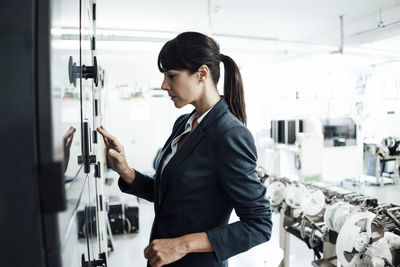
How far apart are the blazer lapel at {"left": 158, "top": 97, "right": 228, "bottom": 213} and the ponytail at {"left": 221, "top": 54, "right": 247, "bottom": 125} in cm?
11

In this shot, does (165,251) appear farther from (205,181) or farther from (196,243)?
(205,181)

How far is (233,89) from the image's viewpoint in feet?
3.32

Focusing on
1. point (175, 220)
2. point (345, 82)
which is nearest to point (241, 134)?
point (175, 220)

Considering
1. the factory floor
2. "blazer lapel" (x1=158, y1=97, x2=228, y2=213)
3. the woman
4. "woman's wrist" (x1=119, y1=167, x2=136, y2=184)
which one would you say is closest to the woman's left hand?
the woman

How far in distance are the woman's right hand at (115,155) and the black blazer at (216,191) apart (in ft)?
0.69

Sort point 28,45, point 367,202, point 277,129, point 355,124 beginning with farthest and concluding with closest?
point 277,129 < point 355,124 < point 367,202 < point 28,45

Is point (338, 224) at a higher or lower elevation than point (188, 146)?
lower

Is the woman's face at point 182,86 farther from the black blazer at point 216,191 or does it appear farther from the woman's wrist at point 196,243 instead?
the woman's wrist at point 196,243

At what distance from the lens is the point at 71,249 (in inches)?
18.1

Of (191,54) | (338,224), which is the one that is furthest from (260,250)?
(191,54)

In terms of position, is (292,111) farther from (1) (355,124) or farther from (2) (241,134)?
(2) (241,134)

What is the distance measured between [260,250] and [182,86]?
4.30ft

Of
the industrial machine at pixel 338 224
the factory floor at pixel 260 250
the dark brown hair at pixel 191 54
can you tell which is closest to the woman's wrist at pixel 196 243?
the dark brown hair at pixel 191 54

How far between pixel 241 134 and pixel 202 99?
21 cm
